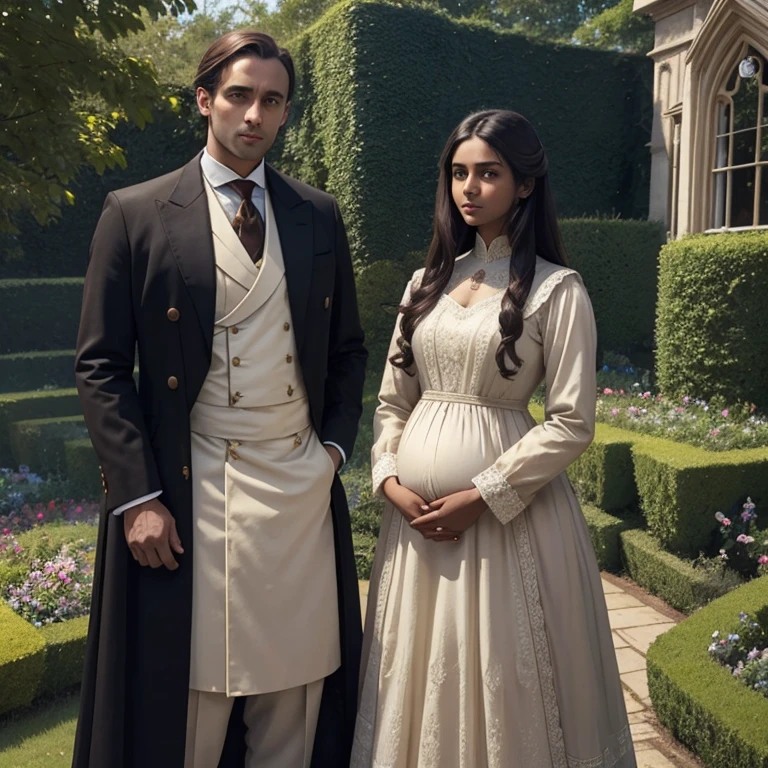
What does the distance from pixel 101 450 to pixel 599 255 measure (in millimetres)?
9799

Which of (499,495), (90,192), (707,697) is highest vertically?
(90,192)

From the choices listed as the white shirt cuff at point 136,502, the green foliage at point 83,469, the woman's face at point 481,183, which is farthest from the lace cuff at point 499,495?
the green foliage at point 83,469

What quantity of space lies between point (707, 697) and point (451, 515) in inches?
58.6

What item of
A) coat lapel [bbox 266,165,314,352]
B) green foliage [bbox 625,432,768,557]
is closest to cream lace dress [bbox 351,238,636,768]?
coat lapel [bbox 266,165,314,352]

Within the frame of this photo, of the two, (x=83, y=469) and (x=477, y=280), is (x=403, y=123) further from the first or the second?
(x=477, y=280)

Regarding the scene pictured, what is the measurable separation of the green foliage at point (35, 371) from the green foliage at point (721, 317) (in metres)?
7.82

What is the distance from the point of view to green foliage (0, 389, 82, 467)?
881 cm

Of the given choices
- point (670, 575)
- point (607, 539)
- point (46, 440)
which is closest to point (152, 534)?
point (670, 575)

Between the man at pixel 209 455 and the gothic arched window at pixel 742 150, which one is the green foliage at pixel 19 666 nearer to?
the man at pixel 209 455

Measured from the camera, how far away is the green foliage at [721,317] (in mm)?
6930

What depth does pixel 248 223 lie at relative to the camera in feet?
7.21

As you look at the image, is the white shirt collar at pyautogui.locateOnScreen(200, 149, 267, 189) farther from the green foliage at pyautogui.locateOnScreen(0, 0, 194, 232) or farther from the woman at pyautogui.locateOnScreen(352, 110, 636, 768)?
the green foliage at pyautogui.locateOnScreen(0, 0, 194, 232)

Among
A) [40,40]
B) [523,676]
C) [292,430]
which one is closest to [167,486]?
[292,430]

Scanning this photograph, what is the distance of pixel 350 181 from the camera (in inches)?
442
